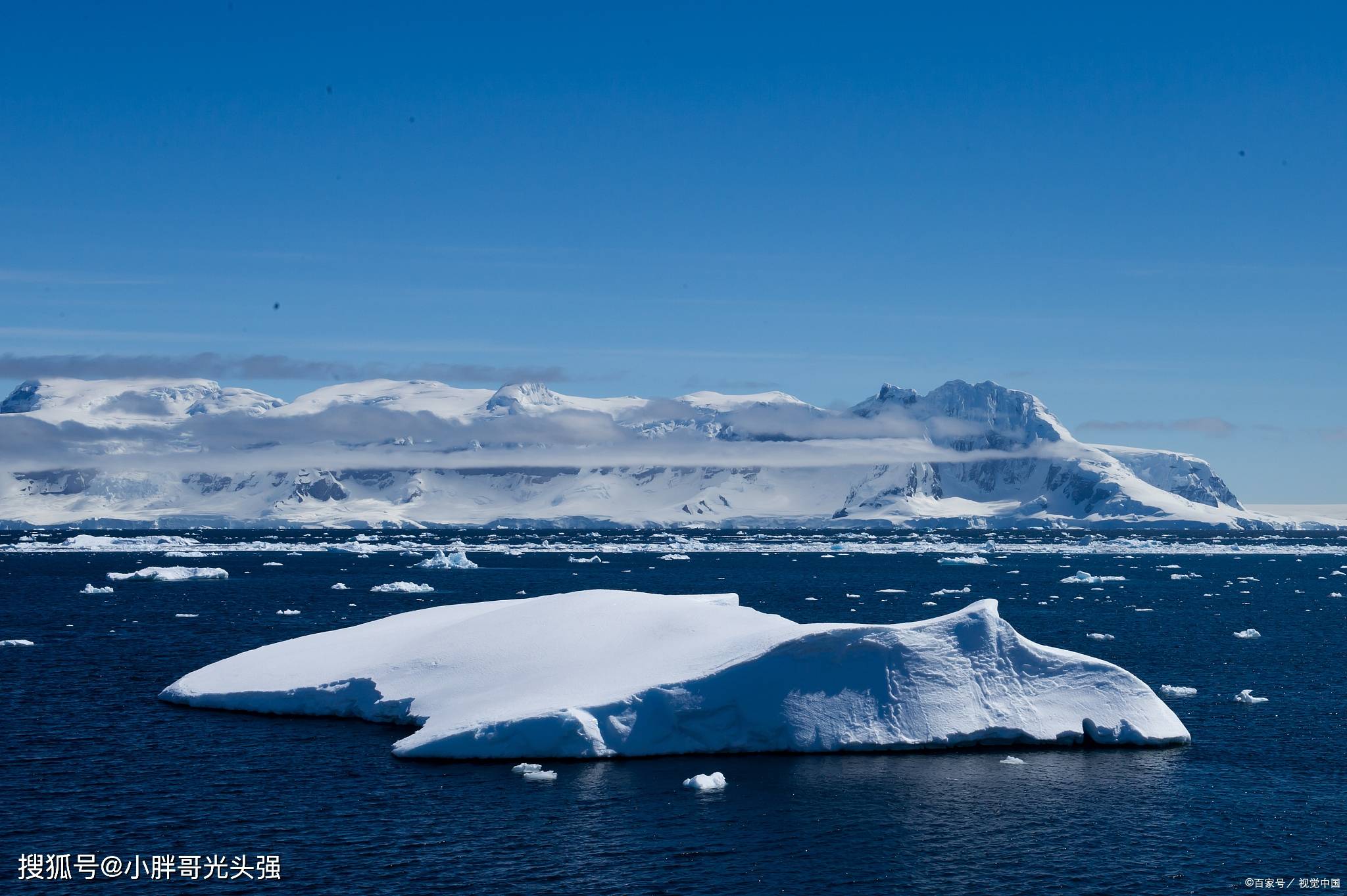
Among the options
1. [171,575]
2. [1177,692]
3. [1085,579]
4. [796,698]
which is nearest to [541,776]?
[796,698]

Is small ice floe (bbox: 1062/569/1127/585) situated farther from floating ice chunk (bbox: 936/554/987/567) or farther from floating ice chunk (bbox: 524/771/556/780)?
floating ice chunk (bbox: 524/771/556/780)

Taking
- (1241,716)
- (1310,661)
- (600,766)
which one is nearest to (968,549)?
(1310,661)

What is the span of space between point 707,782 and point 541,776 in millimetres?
3396

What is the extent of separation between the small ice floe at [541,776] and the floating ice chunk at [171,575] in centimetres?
6284

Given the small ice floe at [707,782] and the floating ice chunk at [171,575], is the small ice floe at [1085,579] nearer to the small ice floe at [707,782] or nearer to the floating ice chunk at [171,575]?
the floating ice chunk at [171,575]

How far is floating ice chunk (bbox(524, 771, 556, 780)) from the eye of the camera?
→ 23.6 meters

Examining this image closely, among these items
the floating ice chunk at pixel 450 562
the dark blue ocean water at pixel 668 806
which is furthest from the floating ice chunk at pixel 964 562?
the dark blue ocean water at pixel 668 806

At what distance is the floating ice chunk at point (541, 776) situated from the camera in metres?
23.6

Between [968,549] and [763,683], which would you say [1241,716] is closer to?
[763,683]

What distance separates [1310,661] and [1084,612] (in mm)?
19511

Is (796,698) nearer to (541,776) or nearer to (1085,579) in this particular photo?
(541,776)

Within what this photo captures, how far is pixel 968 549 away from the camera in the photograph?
6127 inches

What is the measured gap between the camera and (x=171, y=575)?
81750 mm

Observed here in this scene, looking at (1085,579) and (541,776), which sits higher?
(1085,579)
